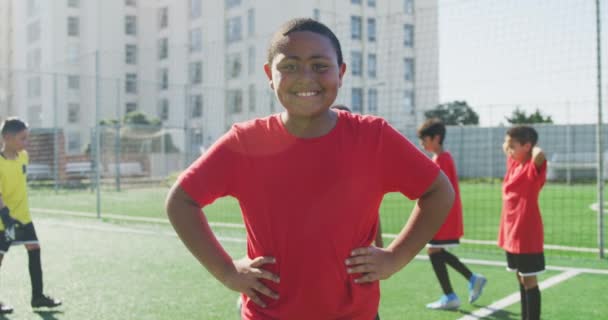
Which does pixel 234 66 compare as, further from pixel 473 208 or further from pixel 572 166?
pixel 473 208

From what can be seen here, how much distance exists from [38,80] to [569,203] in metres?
48.1

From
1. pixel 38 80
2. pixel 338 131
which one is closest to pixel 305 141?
pixel 338 131

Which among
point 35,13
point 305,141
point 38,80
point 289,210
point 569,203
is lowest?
point 569,203

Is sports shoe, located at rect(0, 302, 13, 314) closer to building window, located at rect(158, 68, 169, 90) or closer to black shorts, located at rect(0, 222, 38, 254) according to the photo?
black shorts, located at rect(0, 222, 38, 254)

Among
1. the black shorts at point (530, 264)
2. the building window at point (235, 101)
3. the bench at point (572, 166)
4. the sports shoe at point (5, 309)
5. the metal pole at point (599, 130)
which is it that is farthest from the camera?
the building window at point (235, 101)

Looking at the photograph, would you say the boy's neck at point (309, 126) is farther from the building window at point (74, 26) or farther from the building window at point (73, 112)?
the building window at point (74, 26)

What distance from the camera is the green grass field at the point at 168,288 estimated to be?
575cm

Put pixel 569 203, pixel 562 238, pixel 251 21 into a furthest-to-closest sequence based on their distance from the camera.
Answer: pixel 251 21, pixel 569 203, pixel 562 238

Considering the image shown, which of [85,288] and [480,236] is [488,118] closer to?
[480,236]

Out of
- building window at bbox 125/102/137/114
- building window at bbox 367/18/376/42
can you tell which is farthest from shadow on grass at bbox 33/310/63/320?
building window at bbox 125/102/137/114

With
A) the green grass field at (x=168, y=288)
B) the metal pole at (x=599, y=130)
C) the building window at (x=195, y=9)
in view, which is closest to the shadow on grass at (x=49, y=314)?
the green grass field at (x=168, y=288)

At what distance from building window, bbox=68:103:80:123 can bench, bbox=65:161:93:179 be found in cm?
2766

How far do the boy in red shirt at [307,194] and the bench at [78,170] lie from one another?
2407cm

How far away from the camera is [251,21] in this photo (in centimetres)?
4491
